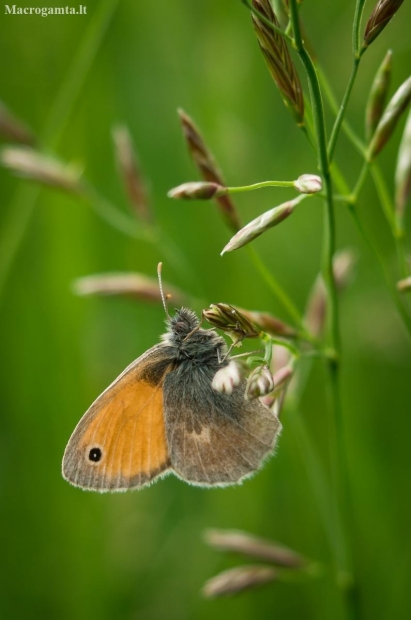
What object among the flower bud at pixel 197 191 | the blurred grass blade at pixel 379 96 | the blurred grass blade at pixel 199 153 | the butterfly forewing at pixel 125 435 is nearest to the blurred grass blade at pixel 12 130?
the blurred grass blade at pixel 199 153

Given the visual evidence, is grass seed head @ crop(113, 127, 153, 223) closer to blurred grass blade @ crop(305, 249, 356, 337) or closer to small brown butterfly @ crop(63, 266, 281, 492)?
small brown butterfly @ crop(63, 266, 281, 492)

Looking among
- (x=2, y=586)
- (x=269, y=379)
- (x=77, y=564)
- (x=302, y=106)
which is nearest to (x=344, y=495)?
(x=269, y=379)

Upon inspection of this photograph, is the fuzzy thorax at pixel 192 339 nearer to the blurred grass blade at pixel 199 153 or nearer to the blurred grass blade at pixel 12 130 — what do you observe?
the blurred grass blade at pixel 199 153

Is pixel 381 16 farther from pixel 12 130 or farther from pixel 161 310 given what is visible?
pixel 161 310

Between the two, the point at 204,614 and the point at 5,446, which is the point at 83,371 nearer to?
the point at 5,446

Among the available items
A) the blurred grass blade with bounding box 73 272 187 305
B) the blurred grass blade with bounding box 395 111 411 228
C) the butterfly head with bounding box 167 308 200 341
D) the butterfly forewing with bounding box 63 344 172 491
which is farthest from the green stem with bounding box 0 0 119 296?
the blurred grass blade with bounding box 395 111 411 228

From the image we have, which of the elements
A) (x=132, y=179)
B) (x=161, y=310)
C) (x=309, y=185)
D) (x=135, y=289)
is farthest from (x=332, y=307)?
(x=161, y=310)

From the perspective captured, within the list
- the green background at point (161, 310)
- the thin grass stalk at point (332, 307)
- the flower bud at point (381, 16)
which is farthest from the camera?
the green background at point (161, 310)
